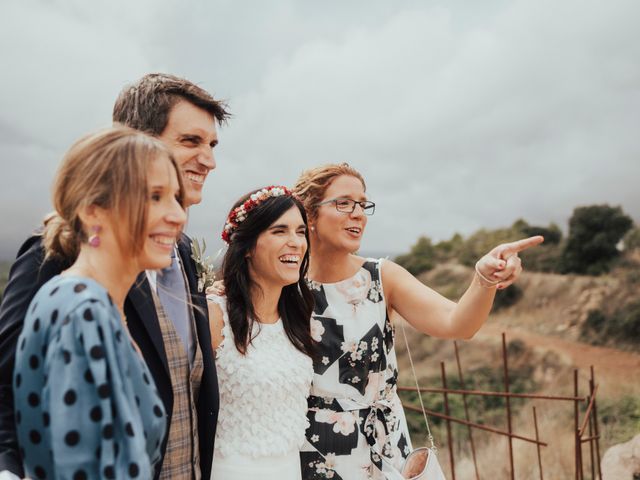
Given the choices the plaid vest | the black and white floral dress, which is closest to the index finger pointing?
the black and white floral dress

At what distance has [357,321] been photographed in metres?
3.06

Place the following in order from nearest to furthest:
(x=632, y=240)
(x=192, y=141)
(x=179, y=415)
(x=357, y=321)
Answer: (x=179, y=415) < (x=192, y=141) < (x=357, y=321) < (x=632, y=240)

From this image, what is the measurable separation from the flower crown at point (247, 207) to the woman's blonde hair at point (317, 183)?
31 cm

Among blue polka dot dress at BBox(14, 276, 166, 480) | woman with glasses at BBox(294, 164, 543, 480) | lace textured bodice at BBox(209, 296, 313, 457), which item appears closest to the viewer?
blue polka dot dress at BBox(14, 276, 166, 480)

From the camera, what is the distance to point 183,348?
2191mm

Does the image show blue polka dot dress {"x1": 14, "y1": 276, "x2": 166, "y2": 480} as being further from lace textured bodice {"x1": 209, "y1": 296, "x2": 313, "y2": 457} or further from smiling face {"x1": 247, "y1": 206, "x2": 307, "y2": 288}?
smiling face {"x1": 247, "y1": 206, "x2": 307, "y2": 288}

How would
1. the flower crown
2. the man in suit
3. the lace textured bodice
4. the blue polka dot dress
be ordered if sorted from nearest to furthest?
the blue polka dot dress
the man in suit
the lace textured bodice
the flower crown

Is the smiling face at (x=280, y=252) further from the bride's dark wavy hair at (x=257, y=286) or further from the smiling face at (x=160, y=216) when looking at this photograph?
the smiling face at (x=160, y=216)

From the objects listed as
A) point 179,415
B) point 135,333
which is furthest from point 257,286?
point 135,333

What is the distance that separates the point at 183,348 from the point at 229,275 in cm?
79

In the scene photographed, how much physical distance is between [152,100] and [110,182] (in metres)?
0.98

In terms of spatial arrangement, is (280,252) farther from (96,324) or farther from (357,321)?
(96,324)

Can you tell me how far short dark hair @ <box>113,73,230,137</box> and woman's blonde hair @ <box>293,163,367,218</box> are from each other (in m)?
1.02

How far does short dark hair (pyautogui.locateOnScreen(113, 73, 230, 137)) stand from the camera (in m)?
2.41
